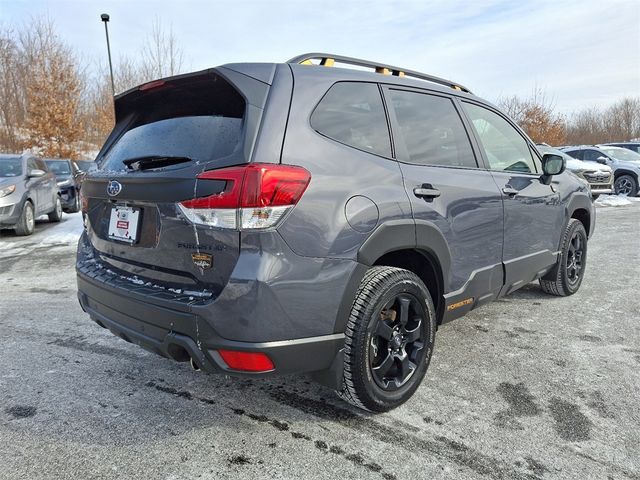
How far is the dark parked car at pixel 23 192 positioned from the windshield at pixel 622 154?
687 inches

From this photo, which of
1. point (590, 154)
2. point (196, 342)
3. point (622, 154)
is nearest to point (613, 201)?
point (590, 154)

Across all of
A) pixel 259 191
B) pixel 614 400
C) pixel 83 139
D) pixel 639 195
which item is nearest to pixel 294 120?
pixel 259 191

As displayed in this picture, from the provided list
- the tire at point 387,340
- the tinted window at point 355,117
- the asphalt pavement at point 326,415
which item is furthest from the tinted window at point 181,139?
the asphalt pavement at point 326,415

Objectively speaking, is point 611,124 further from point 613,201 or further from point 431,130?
point 431,130

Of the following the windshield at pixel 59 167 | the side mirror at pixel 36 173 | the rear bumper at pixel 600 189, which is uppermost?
the windshield at pixel 59 167

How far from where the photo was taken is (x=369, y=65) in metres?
2.89

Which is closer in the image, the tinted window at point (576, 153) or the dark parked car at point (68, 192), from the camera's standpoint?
the dark parked car at point (68, 192)

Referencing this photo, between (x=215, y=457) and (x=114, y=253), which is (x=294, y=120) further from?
(x=215, y=457)

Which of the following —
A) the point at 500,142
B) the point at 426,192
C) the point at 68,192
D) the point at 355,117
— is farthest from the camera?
the point at 68,192

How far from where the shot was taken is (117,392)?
2.81 metres

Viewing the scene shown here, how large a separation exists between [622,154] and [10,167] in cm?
1875

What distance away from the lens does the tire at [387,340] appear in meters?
2.32

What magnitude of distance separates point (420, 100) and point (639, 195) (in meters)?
16.9

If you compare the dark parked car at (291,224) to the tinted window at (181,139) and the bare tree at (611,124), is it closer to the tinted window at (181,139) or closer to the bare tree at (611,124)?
the tinted window at (181,139)
